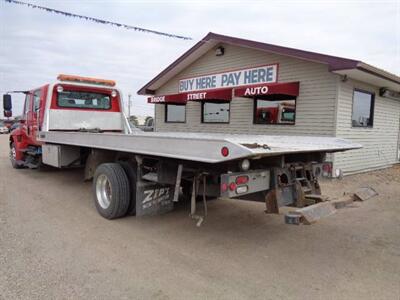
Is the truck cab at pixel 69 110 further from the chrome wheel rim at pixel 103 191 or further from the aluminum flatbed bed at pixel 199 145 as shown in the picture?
the chrome wheel rim at pixel 103 191

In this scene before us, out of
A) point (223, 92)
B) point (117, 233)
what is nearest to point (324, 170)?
point (117, 233)

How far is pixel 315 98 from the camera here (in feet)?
33.8

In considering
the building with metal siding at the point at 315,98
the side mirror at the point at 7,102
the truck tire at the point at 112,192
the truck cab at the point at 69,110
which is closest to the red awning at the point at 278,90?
the building with metal siding at the point at 315,98

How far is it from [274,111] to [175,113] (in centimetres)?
590

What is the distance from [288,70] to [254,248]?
8139mm

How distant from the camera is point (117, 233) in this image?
15.3 feet

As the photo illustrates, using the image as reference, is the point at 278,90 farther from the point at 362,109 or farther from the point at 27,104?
the point at 27,104

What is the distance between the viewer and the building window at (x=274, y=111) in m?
11.1

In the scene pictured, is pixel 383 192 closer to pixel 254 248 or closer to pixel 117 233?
pixel 254 248

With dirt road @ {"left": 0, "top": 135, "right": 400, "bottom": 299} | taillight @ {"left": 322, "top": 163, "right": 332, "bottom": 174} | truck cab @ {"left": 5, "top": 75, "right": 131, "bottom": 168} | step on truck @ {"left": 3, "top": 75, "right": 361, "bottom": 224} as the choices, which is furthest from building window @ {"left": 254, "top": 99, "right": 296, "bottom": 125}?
taillight @ {"left": 322, "top": 163, "right": 332, "bottom": 174}

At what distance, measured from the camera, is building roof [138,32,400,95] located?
9000 mm

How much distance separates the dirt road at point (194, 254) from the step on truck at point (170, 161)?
1.61 ft

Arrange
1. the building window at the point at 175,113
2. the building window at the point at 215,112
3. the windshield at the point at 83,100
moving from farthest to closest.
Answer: the building window at the point at 175,113 < the building window at the point at 215,112 < the windshield at the point at 83,100

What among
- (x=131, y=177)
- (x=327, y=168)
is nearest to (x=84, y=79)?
(x=131, y=177)
